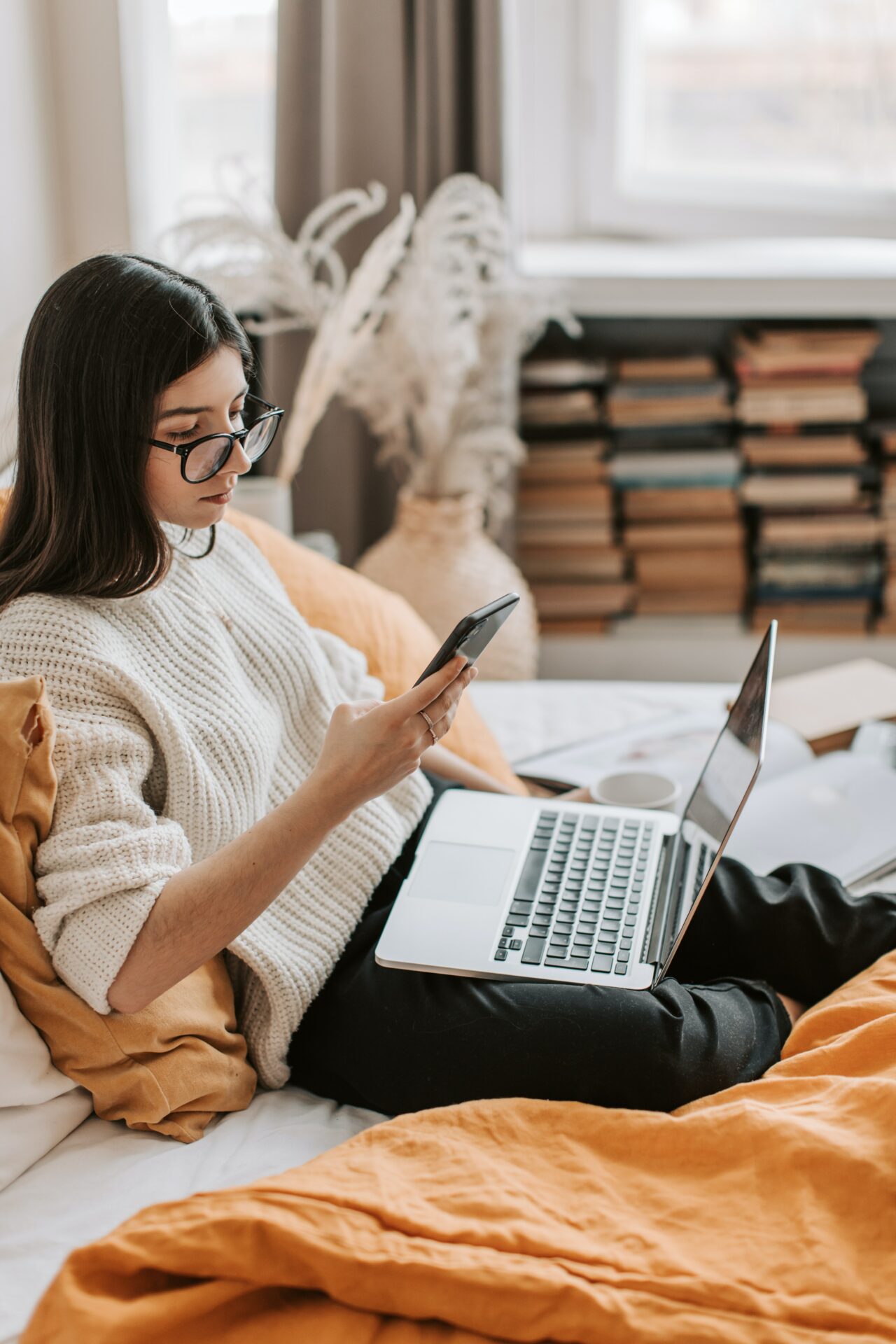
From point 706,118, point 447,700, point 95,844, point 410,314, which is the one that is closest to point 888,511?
point 706,118

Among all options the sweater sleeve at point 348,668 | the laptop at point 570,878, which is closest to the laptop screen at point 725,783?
the laptop at point 570,878

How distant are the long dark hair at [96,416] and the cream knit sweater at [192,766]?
40 mm

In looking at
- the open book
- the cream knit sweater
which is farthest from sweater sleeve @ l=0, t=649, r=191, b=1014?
the open book

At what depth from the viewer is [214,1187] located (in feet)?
3.10

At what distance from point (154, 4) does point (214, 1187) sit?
1.75 metres

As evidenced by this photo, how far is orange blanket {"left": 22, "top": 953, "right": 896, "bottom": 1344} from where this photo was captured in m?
0.78

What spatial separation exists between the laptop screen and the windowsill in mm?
1287

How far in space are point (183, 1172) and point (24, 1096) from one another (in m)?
0.13

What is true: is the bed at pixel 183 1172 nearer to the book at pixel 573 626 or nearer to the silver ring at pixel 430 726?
the silver ring at pixel 430 726

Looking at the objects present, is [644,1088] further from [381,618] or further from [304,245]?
[304,245]

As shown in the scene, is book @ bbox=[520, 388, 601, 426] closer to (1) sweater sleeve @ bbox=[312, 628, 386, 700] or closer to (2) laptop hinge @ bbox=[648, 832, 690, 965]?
(1) sweater sleeve @ bbox=[312, 628, 386, 700]

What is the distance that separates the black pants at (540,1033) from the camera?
100 centimetres

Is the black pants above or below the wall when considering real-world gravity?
below

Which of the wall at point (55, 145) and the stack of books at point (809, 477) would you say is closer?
the wall at point (55, 145)
